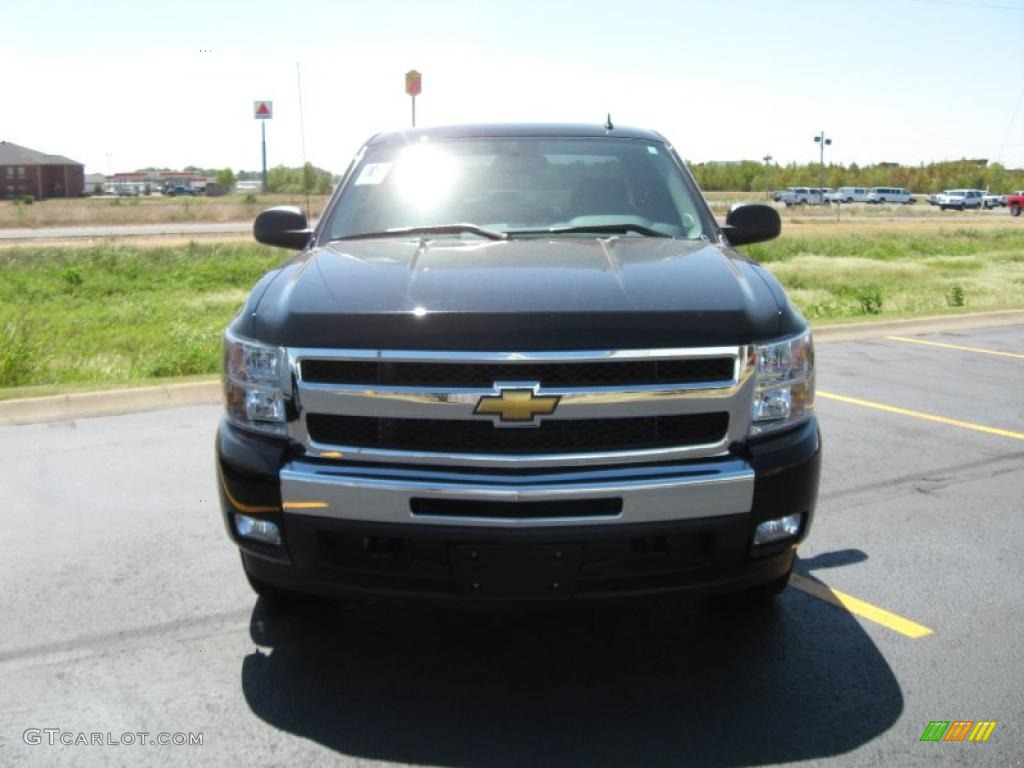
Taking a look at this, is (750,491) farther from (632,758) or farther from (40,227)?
(40,227)

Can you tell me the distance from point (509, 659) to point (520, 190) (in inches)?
80.3

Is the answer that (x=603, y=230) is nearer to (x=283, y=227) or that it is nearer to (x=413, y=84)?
(x=283, y=227)

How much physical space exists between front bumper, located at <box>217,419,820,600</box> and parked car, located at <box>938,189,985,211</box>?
82.0 m

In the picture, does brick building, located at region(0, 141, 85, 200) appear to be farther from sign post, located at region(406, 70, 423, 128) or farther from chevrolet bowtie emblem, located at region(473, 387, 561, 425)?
chevrolet bowtie emblem, located at region(473, 387, 561, 425)

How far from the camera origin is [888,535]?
4.96 metres

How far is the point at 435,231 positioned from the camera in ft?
13.9

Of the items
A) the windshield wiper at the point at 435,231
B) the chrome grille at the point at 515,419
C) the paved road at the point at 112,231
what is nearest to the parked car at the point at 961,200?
the paved road at the point at 112,231

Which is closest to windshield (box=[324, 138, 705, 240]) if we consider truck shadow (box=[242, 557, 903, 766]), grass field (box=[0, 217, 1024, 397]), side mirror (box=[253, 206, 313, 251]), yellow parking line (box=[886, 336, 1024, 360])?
side mirror (box=[253, 206, 313, 251])

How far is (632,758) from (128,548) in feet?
8.99

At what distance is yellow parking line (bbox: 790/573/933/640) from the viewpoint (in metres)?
3.88

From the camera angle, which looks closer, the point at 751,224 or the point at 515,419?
the point at 515,419

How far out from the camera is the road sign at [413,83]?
368 inches

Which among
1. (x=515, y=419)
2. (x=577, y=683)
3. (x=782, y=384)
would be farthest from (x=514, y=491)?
(x=782, y=384)

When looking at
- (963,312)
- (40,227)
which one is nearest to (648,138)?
(963,312)
